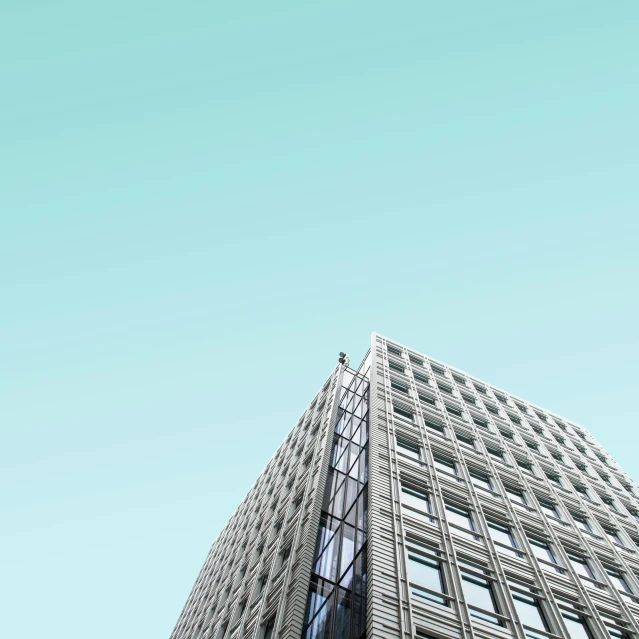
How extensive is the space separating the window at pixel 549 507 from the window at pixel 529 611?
8.77m

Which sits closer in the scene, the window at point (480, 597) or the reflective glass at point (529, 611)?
the window at point (480, 597)

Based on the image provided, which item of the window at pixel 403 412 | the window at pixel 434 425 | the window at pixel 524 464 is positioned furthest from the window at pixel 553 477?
the window at pixel 403 412

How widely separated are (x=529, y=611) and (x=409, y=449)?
9523 millimetres

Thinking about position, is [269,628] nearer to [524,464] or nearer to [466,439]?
[466,439]

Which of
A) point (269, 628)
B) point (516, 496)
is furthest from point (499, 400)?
point (269, 628)

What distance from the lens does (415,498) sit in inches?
968

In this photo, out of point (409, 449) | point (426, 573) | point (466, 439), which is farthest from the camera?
point (466, 439)

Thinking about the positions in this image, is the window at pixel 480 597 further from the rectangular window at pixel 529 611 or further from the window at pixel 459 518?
the window at pixel 459 518

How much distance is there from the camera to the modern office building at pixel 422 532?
1897cm

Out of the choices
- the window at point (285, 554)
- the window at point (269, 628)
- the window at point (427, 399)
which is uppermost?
the window at point (427, 399)

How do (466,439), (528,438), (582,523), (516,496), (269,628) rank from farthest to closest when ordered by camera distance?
(528,438)
(466,439)
(582,523)
(516,496)
(269,628)

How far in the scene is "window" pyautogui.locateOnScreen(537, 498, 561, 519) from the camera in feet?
98.2

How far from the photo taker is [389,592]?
58.2ft

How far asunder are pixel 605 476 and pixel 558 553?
1714cm
